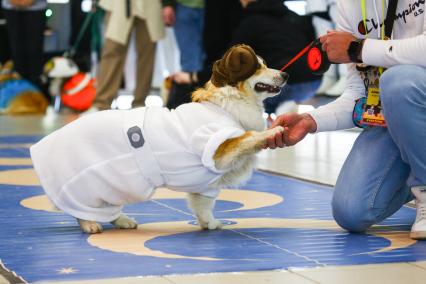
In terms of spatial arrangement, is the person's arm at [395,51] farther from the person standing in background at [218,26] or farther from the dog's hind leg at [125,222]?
the person standing in background at [218,26]

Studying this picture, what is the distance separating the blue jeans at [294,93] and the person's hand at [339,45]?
148 inches

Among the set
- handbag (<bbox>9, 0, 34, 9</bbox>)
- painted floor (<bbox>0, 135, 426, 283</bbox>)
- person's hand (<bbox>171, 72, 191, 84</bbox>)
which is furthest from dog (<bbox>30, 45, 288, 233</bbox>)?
handbag (<bbox>9, 0, 34, 9</bbox>)

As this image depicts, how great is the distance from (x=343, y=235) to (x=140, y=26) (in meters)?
6.01

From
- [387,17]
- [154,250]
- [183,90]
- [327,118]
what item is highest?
[387,17]

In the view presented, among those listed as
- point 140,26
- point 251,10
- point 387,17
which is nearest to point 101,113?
point 387,17

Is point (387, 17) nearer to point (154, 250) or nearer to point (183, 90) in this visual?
point (154, 250)

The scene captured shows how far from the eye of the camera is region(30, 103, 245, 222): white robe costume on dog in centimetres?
328

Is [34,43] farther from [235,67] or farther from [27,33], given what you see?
[235,67]

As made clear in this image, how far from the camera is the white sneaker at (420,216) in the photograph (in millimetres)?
3203

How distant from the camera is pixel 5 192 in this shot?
4.40m

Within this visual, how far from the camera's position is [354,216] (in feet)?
11.0

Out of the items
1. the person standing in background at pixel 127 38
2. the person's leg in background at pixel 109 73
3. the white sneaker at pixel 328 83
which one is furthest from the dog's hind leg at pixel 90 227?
the white sneaker at pixel 328 83

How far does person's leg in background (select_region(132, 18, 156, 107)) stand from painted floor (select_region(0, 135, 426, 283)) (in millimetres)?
4772

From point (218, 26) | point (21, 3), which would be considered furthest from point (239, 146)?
point (21, 3)
